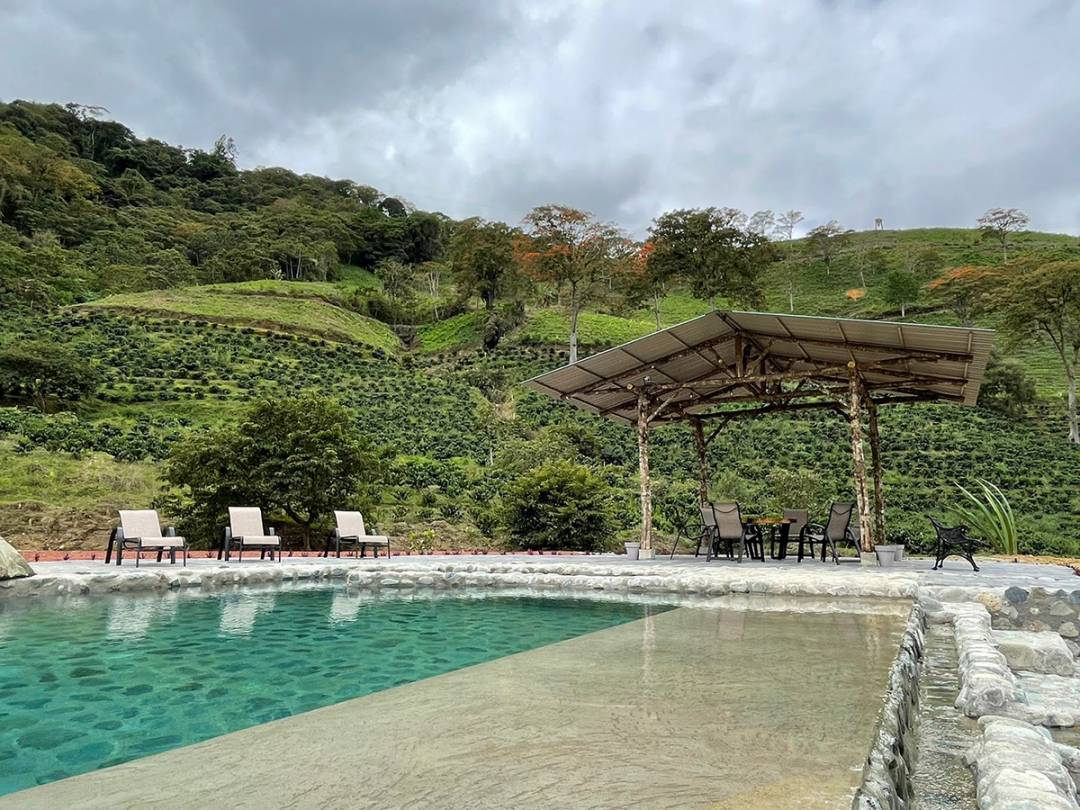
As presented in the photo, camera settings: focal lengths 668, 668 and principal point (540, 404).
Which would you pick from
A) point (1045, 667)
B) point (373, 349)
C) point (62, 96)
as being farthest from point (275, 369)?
point (62, 96)

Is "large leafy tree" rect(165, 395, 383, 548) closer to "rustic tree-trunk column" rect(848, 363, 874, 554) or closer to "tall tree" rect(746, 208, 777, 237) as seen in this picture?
"rustic tree-trunk column" rect(848, 363, 874, 554)

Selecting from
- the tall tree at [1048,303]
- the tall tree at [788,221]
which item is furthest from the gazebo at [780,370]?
the tall tree at [788,221]

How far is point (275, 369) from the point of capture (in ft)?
105

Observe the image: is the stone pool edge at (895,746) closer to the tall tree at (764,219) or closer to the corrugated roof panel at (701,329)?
the corrugated roof panel at (701,329)

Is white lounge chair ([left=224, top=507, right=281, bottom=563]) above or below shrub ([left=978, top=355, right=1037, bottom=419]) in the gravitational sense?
below

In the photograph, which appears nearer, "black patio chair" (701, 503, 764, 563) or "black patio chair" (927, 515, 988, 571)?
"black patio chair" (927, 515, 988, 571)

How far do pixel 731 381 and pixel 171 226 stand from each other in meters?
66.9

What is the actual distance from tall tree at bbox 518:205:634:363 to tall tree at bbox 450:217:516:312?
Answer: 8.27 metres

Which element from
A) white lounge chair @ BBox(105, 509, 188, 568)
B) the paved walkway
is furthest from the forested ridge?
the paved walkway

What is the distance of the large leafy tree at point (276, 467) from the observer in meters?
12.4

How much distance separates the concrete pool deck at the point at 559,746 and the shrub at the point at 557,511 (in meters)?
9.04

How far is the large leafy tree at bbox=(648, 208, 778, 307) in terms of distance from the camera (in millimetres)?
37125

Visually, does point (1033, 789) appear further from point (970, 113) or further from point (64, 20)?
point (64, 20)

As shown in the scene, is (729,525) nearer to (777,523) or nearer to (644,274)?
(777,523)
